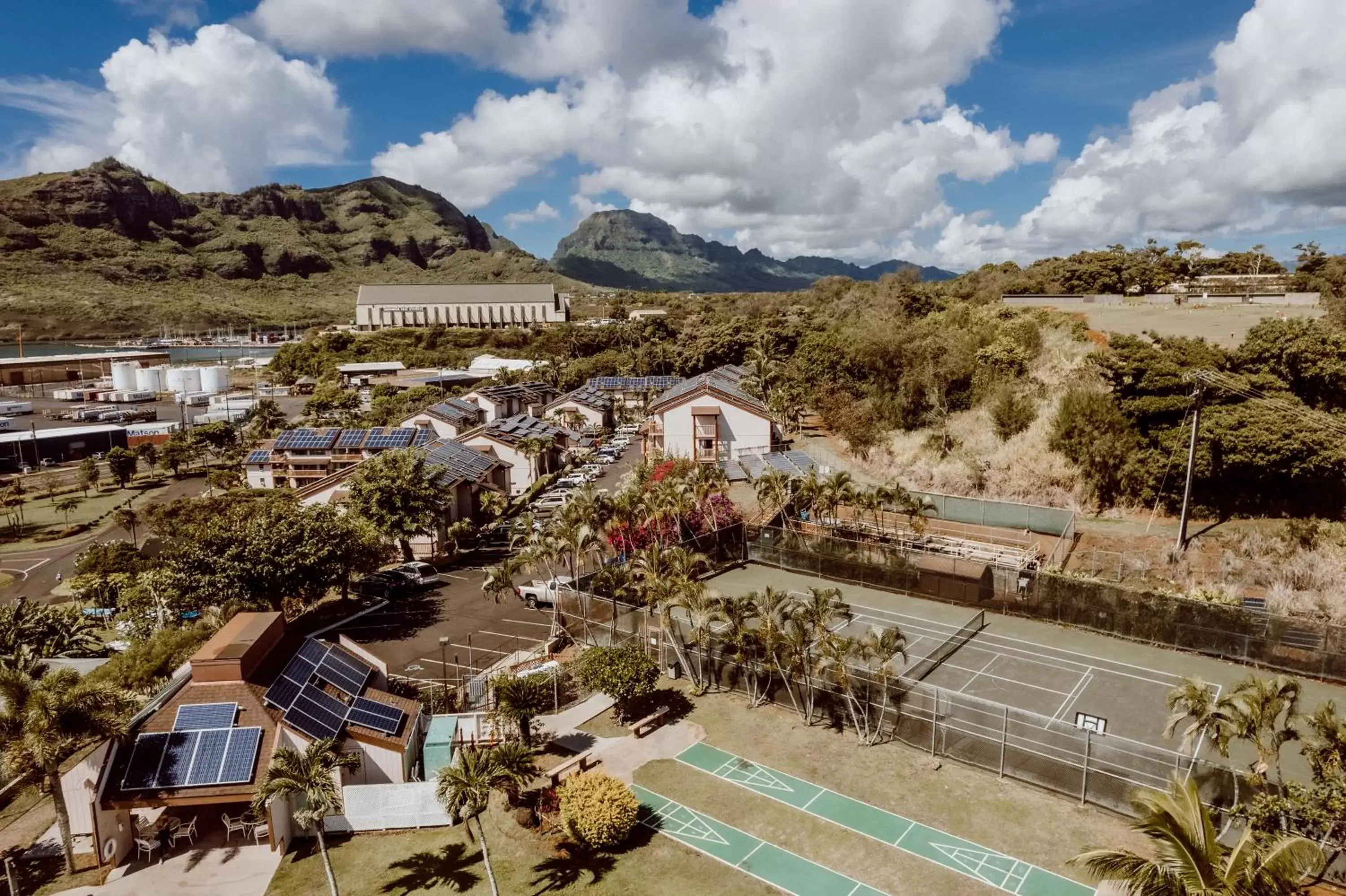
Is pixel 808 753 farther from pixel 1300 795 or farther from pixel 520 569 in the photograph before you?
pixel 520 569

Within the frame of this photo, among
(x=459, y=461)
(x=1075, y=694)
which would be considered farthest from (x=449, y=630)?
(x=1075, y=694)

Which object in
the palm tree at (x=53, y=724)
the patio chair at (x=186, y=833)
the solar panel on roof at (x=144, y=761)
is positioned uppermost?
the palm tree at (x=53, y=724)

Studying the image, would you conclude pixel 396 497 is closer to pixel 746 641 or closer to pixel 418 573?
pixel 418 573

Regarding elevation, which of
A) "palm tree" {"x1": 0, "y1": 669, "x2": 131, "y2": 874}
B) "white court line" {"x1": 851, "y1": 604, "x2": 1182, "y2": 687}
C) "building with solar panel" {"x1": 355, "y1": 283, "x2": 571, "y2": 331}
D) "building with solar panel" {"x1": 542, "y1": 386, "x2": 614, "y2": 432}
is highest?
"building with solar panel" {"x1": 355, "y1": 283, "x2": 571, "y2": 331}

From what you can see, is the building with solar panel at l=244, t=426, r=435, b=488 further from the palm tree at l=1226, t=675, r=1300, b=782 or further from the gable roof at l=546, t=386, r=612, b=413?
the palm tree at l=1226, t=675, r=1300, b=782

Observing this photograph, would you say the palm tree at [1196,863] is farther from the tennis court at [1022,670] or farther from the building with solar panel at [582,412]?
the building with solar panel at [582,412]

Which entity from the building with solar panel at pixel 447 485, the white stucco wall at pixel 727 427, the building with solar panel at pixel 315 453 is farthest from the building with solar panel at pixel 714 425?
the building with solar panel at pixel 315 453

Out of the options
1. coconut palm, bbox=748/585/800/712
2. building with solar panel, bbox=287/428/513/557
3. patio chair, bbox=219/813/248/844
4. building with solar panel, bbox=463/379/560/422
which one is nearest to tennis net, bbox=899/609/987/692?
coconut palm, bbox=748/585/800/712
